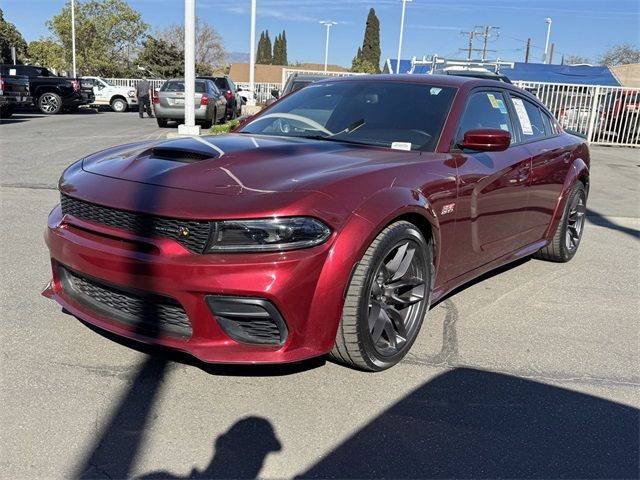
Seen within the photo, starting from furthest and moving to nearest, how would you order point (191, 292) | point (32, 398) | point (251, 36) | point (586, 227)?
point (251, 36) < point (586, 227) < point (32, 398) < point (191, 292)

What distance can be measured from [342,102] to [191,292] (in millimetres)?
2144

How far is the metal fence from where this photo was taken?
18500 mm

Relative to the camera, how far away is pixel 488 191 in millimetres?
3805

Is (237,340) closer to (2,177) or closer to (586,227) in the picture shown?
(586,227)

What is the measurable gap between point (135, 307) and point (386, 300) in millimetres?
1287

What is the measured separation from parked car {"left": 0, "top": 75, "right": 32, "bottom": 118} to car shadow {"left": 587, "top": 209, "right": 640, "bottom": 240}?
55.6 ft

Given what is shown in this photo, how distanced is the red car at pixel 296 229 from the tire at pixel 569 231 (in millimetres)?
1470

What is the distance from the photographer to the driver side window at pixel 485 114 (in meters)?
3.87

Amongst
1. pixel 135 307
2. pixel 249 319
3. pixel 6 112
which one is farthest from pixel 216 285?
pixel 6 112

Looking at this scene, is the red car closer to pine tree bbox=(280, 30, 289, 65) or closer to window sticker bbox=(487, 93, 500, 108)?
window sticker bbox=(487, 93, 500, 108)

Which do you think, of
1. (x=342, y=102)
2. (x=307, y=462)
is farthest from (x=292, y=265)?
(x=342, y=102)

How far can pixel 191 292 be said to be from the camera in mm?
2533

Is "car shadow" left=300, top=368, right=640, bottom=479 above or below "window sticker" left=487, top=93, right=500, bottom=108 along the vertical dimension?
below

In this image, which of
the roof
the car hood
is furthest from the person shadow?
the roof
